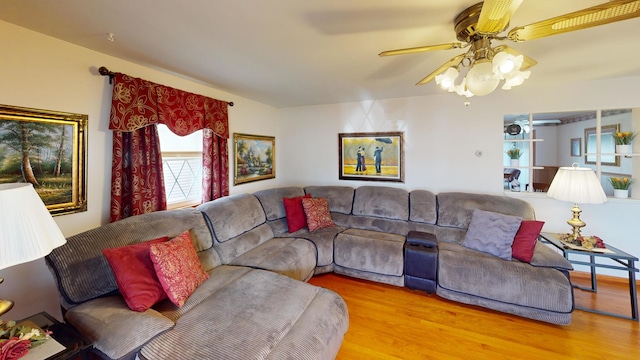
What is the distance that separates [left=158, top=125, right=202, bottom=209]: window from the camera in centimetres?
270

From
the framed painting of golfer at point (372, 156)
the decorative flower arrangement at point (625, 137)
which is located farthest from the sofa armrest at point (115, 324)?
the decorative flower arrangement at point (625, 137)

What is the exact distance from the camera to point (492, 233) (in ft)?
8.25

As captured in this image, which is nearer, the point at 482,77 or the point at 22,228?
the point at 22,228

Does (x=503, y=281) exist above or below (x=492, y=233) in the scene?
below

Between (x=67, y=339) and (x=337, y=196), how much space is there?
2.93 metres

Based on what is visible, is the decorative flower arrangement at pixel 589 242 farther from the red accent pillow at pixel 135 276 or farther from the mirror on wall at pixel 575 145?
the red accent pillow at pixel 135 276

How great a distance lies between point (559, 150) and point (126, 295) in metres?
6.16

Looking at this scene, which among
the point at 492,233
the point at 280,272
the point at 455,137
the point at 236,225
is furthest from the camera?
the point at 455,137

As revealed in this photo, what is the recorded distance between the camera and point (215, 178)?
306 centimetres

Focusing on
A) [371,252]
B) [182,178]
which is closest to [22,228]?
[182,178]

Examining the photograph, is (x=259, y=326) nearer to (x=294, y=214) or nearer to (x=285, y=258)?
(x=285, y=258)

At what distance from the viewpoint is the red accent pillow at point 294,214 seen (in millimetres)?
3195

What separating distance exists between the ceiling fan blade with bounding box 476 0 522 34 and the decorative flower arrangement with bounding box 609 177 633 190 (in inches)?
118

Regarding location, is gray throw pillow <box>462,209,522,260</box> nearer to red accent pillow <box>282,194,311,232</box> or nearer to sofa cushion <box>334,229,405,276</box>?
sofa cushion <box>334,229,405,276</box>
